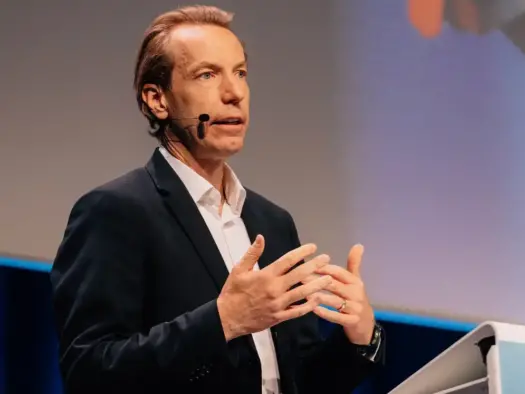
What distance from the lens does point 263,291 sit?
1.14 meters

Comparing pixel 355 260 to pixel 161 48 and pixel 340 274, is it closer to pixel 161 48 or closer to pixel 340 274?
pixel 340 274

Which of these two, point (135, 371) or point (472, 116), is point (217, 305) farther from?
point (472, 116)

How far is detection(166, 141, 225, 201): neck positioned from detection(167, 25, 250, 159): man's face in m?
0.02

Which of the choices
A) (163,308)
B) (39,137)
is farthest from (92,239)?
(39,137)

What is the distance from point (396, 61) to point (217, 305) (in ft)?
3.95

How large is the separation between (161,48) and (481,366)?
74 centimetres

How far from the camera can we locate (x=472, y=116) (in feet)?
6.95

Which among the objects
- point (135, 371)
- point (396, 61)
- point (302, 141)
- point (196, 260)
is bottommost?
point (135, 371)

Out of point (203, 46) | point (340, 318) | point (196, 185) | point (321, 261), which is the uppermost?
point (203, 46)

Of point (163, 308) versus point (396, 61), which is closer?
point (163, 308)

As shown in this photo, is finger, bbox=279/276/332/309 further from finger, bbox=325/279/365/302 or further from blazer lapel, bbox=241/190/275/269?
blazer lapel, bbox=241/190/275/269

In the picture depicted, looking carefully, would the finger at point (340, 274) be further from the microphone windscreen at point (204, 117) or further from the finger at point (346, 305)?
the microphone windscreen at point (204, 117)

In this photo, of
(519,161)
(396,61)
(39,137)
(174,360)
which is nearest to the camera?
(174,360)

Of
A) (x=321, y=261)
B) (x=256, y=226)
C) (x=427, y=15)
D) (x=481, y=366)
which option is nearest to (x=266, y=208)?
(x=256, y=226)
